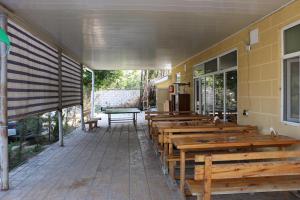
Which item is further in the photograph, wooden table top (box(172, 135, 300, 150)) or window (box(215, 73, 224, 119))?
window (box(215, 73, 224, 119))

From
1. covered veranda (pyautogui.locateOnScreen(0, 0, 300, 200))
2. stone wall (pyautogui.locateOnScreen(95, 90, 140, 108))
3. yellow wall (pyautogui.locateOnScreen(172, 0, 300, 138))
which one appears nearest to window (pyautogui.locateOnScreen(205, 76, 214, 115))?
covered veranda (pyautogui.locateOnScreen(0, 0, 300, 200))

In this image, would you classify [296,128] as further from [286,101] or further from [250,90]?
[250,90]

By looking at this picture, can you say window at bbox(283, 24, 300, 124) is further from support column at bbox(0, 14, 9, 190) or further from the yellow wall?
support column at bbox(0, 14, 9, 190)

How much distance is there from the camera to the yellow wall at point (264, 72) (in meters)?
4.43

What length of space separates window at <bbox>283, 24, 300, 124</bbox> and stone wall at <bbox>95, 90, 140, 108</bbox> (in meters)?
18.7

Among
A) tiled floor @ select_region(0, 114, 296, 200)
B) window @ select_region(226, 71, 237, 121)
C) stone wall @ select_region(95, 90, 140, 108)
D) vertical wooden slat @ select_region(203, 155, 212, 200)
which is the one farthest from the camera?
stone wall @ select_region(95, 90, 140, 108)

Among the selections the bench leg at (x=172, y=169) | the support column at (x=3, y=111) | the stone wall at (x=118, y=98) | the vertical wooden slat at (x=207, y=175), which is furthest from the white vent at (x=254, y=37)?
the stone wall at (x=118, y=98)

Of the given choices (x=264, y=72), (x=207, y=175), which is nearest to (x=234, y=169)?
(x=207, y=175)

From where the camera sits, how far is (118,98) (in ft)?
75.0

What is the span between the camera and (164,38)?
6668mm

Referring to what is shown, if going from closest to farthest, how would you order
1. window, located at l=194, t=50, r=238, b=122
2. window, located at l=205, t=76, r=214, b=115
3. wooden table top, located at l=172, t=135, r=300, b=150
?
wooden table top, located at l=172, t=135, r=300, b=150
window, located at l=194, t=50, r=238, b=122
window, located at l=205, t=76, r=214, b=115

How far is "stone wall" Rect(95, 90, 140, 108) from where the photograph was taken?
2267 cm

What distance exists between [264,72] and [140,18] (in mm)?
2223

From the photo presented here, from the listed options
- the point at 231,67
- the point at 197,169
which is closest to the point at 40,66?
the point at 231,67
